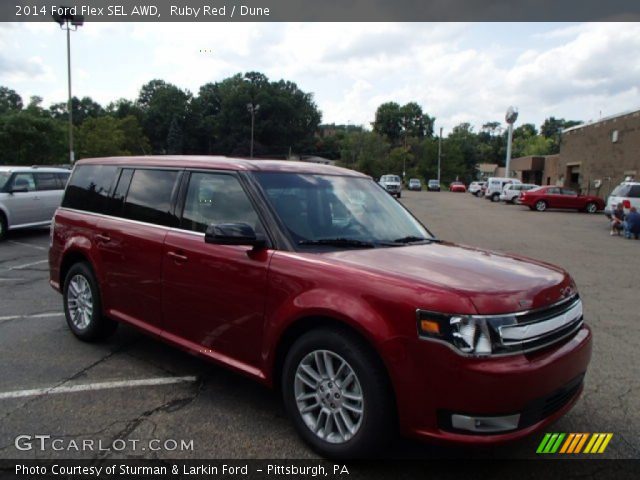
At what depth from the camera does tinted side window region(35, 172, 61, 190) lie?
13.6 meters

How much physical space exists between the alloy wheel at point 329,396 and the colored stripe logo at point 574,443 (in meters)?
1.32

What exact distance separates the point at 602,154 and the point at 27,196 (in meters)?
35.7

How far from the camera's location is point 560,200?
2962 centimetres

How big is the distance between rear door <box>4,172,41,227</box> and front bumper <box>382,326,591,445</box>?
1318 cm

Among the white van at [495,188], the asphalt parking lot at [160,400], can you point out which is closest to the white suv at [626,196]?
the asphalt parking lot at [160,400]

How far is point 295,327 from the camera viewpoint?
3148 mm

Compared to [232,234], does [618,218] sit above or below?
below

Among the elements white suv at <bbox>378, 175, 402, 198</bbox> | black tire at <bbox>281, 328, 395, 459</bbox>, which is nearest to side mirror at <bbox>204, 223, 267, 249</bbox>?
black tire at <bbox>281, 328, 395, 459</bbox>

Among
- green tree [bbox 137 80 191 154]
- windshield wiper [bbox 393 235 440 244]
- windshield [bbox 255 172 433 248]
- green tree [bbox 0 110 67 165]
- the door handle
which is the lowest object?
the door handle

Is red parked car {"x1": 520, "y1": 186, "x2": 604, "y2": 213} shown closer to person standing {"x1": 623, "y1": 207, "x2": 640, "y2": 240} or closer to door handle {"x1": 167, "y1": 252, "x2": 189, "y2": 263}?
person standing {"x1": 623, "y1": 207, "x2": 640, "y2": 240}

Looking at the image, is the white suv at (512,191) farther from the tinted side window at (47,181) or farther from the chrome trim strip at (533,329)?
the chrome trim strip at (533,329)

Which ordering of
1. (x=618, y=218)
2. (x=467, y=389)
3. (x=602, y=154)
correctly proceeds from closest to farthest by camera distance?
(x=467, y=389), (x=618, y=218), (x=602, y=154)

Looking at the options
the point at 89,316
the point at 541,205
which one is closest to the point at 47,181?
the point at 89,316

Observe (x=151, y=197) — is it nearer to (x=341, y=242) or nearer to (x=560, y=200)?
(x=341, y=242)
